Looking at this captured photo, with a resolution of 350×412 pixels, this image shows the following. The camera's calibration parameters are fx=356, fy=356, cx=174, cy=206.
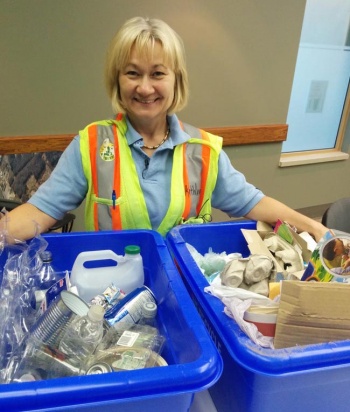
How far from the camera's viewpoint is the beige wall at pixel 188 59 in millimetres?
1796

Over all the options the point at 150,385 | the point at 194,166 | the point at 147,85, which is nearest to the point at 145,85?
the point at 147,85

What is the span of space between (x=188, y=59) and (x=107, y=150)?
4.68 ft

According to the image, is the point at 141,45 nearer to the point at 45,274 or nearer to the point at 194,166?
the point at 194,166

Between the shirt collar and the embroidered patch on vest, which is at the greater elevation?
the shirt collar

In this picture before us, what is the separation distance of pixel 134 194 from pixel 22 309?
0.45 m

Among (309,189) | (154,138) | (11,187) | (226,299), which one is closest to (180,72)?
(154,138)

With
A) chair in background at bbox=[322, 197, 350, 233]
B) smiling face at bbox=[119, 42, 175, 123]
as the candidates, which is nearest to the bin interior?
smiling face at bbox=[119, 42, 175, 123]

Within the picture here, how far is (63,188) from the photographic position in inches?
38.5

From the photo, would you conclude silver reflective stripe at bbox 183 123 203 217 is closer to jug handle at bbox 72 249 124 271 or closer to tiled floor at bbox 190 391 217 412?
jug handle at bbox 72 249 124 271

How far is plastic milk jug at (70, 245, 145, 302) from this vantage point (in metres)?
0.73

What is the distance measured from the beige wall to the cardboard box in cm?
178

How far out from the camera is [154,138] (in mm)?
1093

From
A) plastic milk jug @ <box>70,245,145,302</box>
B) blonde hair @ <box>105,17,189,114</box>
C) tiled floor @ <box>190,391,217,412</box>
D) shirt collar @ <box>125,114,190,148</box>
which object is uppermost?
blonde hair @ <box>105,17,189,114</box>

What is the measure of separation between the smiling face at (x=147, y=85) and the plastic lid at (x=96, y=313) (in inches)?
24.3
